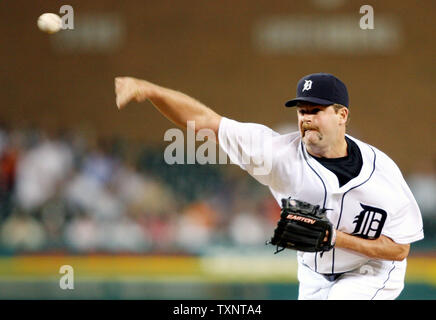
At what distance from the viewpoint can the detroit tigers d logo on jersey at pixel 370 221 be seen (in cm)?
350

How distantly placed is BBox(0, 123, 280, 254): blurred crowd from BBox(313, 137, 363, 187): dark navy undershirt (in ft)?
14.4

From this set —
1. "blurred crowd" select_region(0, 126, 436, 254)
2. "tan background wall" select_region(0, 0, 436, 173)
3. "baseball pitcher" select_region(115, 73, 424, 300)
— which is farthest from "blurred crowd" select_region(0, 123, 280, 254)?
"baseball pitcher" select_region(115, 73, 424, 300)

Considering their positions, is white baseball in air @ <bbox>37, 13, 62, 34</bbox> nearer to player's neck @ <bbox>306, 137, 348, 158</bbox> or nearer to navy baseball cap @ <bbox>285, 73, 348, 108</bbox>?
navy baseball cap @ <bbox>285, 73, 348, 108</bbox>

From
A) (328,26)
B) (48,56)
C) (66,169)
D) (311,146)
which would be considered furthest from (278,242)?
(48,56)

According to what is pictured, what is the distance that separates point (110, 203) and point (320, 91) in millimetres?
5223

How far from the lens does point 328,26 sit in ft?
33.2

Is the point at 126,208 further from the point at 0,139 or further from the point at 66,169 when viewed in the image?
the point at 0,139

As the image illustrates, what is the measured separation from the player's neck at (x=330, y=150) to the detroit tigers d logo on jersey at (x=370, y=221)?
0.29 meters

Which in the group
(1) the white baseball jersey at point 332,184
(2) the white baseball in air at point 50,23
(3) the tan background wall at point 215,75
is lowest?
(1) the white baseball jersey at point 332,184

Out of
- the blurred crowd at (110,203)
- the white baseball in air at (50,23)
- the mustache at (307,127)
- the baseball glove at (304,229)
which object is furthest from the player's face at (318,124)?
the blurred crowd at (110,203)

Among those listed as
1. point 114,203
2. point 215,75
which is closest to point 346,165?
point 114,203

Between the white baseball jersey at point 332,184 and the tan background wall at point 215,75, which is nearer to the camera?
the white baseball jersey at point 332,184

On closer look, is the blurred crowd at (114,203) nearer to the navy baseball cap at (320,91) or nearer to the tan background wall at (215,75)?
the tan background wall at (215,75)

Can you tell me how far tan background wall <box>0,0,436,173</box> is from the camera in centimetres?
1048
